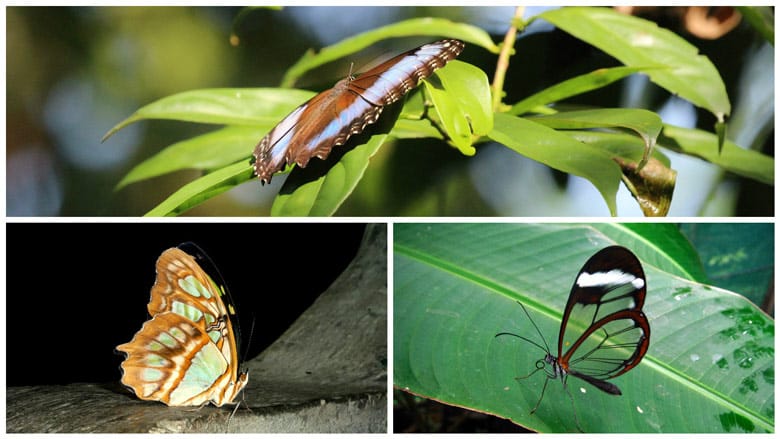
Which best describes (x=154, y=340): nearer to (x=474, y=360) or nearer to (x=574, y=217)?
(x=474, y=360)

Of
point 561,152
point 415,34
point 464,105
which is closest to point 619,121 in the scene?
point 561,152

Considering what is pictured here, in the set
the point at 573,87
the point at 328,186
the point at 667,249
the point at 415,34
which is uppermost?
the point at 415,34

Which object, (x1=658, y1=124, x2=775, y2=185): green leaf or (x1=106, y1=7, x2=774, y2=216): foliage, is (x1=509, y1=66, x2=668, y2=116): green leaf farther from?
(x1=658, y1=124, x2=775, y2=185): green leaf

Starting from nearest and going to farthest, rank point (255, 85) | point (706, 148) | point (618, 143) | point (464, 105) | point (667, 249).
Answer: point (464, 105) → point (618, 143) → point (706, 148) → point (667, 249) → point (255, 85)

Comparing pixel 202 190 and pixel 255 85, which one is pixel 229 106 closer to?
pixel 202 190

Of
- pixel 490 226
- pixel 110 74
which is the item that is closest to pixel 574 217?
pixel 490 226

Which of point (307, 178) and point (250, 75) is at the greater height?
point (250, 75)
